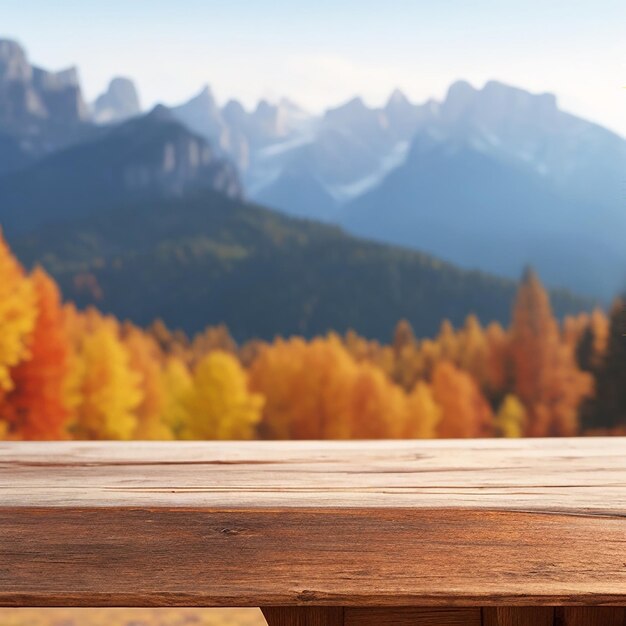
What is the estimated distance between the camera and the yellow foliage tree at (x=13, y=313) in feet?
19.5

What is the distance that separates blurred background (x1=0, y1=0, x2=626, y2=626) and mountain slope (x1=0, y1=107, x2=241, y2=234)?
0.07ft

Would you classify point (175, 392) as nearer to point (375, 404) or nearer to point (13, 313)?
point (13, 313)

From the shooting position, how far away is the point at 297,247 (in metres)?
6.47

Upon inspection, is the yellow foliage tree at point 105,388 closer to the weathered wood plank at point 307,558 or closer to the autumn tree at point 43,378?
the autumn tree at point 43,378

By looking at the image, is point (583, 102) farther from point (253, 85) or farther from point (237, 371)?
point (237, 371)

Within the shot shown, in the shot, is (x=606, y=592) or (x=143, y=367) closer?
(x=606, y=592)

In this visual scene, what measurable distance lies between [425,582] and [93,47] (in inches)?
255

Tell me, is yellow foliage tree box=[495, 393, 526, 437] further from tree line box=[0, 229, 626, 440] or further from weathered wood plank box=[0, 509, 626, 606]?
weathered wood plank box=[0, 509, 626, 606]


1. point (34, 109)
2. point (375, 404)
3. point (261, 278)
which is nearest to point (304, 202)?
point (261, 278)

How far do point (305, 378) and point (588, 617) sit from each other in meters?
6.08

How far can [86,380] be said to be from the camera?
641cm

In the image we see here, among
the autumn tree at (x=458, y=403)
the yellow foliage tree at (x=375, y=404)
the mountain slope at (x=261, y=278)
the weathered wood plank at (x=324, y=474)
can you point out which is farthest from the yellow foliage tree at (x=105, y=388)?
the weathered wood plank at (x=324, y=474)

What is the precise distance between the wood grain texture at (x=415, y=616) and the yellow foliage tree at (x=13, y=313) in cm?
589

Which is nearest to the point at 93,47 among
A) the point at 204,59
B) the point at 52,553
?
the point at 204,59
